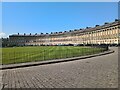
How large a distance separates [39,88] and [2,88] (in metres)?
1.71

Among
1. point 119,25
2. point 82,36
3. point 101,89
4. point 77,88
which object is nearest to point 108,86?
point 101,89

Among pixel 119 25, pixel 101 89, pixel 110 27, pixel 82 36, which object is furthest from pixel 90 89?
pixel 82 36

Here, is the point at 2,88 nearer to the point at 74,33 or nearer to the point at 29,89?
the point at 29,89

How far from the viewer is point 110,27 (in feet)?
473

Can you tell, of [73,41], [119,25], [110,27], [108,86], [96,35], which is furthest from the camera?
[73,41]

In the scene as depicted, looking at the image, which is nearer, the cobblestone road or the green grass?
the cobblestone road

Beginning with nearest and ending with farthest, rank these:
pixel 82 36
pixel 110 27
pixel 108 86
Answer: pixel 108 86 < pixel 110 27 < pixel 82 36

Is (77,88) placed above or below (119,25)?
below

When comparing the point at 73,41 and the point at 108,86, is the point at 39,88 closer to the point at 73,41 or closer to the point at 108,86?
the point at 108,86

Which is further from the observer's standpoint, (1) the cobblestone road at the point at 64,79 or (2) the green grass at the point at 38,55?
(2) the green grass at the point at 38,55

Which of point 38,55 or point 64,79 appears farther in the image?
point 38,55

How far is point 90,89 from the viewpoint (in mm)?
9547

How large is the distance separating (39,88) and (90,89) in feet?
7.33

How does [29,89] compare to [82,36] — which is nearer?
[29,89]
